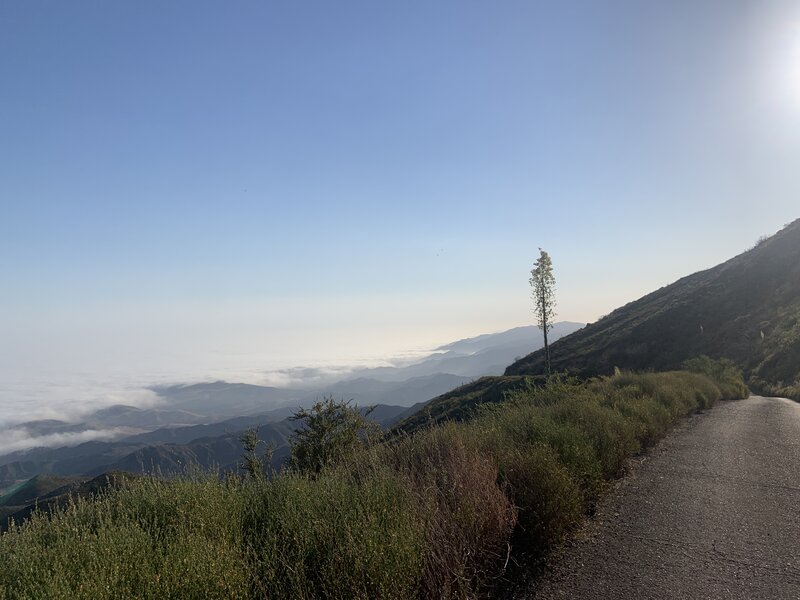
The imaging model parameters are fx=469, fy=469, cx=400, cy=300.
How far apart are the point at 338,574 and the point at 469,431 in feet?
14.8

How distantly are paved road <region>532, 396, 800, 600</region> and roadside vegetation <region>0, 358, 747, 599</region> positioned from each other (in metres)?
0.50

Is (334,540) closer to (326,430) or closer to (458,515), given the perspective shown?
(458,515)

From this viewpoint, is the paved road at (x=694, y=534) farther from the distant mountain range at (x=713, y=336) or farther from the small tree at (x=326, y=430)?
the distant mountain range at (x=713, y=336)

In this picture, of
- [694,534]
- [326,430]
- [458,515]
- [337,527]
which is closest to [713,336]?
[326,430]

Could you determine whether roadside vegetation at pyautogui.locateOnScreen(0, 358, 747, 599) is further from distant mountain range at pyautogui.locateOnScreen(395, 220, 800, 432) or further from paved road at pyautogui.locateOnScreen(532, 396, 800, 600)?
distant mountain range at pyautogui.locateOnScreen(395, 220, 800, 432)

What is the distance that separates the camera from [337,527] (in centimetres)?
390

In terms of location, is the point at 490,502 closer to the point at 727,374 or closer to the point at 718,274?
the point at 727,374

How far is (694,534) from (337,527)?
4.62m

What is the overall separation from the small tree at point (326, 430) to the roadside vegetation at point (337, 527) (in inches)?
130

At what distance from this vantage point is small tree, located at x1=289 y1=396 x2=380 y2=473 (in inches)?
393

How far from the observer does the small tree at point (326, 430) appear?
9.99 metres

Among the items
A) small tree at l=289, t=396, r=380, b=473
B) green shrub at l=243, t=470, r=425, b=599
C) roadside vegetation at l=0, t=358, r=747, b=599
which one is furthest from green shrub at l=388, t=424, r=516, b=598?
small tree at l=289, t=396, r=380, b=473

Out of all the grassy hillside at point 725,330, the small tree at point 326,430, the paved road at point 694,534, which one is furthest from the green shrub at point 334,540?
the grassy hillside at point 725,330

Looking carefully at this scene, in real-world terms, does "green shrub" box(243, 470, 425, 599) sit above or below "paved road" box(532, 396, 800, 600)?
above
